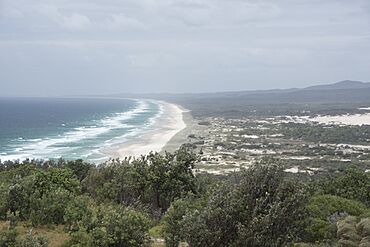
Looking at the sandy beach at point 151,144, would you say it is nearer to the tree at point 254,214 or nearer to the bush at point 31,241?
the bush at point 31,241

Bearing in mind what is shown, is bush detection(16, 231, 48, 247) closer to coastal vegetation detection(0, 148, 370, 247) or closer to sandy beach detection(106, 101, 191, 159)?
coastal vegetation detection(0, 148, 370, 247)

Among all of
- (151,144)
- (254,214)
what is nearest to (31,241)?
(254,214)

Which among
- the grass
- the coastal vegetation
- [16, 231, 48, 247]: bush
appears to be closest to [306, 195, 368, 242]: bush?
the coastal vegetation

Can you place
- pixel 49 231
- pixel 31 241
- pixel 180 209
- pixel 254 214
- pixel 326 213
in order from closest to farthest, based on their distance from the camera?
pixel 254 214, pixel 31 241, pixel 180 209, pixel 49 231, pixel 326 213

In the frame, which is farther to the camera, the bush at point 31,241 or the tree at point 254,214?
the bush at point 31,241

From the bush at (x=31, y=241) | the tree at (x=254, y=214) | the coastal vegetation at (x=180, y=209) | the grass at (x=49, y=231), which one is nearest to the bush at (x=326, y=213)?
the coastal vegetation at (x=180, y=209)

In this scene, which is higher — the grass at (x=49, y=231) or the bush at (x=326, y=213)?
the bush at (x=326, y=213)

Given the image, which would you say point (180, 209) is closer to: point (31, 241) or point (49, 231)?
point (31, 241)

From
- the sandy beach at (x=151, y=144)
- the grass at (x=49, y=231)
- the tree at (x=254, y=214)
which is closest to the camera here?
the tree at (x=254, y=214)
